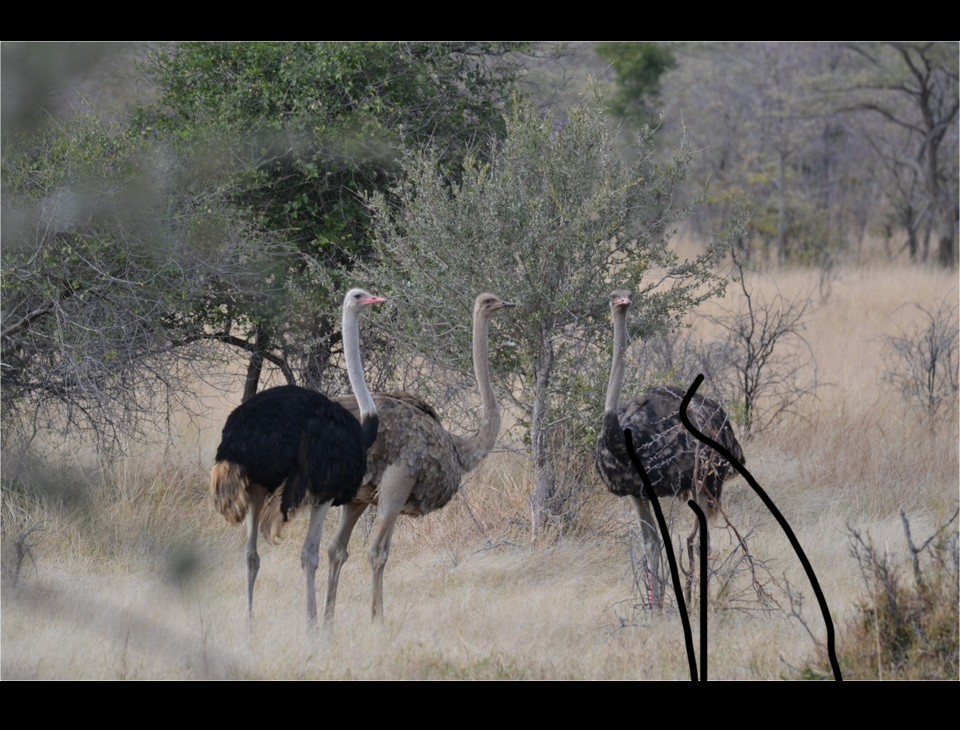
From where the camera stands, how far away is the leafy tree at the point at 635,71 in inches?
895

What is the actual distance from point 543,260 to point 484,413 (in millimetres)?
1318

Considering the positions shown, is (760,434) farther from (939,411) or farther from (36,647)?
(36,647)

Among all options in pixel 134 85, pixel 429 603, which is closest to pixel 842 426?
pixel 429 603

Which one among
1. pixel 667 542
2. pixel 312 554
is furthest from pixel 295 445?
pixel 667 542

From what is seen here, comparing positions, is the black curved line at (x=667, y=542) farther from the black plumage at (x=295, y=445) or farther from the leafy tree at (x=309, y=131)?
the leafy tree at (x=309, y=131)

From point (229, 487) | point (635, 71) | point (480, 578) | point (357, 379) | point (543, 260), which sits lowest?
point (480, 578)

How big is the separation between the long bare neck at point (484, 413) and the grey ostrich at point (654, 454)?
486mm

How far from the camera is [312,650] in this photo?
5348 mm

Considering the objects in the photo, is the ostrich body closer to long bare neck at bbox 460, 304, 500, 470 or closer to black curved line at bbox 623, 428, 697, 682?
long bare neck at bbox 460, 304, 500, 470

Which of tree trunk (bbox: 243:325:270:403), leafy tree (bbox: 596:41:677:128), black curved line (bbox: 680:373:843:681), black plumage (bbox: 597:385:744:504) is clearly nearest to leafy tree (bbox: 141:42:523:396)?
tree trunk (bbox: 243:325:270:403)

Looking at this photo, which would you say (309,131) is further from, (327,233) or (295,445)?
(295,445)

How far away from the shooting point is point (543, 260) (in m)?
7.21

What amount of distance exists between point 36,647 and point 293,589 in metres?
1.67

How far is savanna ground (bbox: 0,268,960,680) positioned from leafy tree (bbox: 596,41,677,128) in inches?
544
